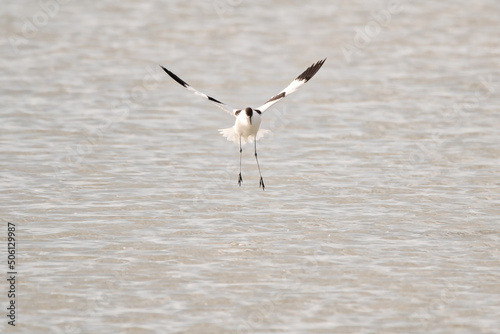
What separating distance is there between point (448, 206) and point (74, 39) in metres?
19.0

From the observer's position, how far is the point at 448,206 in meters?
17.4

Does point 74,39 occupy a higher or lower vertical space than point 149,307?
higher

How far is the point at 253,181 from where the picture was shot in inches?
755

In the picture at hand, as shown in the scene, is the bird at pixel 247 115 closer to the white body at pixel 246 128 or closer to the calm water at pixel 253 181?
the white body at pixel 246 128

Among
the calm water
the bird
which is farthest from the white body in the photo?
the calm water

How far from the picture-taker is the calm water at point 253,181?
13117 mm

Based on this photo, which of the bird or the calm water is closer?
the calm water

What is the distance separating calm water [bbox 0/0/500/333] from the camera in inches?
516

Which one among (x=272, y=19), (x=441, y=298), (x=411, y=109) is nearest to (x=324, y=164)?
(x=411, y=109)

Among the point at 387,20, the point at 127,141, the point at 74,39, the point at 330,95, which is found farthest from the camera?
the point at 387,20

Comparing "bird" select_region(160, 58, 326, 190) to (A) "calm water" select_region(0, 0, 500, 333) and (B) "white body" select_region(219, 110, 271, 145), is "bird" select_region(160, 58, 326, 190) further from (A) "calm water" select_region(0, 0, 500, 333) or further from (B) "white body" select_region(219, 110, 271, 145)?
(A) "calm water" select_region(0, 0, 500, 333)

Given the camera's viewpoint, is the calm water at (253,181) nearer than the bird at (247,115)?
Yes

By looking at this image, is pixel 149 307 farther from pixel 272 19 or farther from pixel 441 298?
pixel 272 19

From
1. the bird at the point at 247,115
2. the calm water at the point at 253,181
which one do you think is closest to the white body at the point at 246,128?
the bird at the point at 247,115
